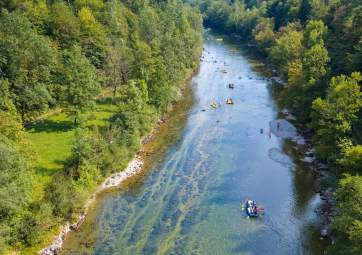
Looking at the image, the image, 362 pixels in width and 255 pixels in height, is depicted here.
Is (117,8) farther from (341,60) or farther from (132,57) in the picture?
(341,60)

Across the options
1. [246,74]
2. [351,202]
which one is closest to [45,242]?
[351,202]

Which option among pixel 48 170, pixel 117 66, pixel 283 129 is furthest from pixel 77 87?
pixel 283 129

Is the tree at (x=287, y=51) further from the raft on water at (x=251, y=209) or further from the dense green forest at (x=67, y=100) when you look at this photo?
the raft on water at (x=251, y=209)

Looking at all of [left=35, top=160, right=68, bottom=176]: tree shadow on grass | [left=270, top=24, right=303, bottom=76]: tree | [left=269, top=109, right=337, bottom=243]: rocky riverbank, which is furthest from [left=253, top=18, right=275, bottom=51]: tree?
[left=35, top=160, right=68, bottom=176]: tree shadow on grass

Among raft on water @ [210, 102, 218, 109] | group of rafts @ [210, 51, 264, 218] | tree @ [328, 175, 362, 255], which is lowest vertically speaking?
group of rafts @ [210, 51, 264, 218]

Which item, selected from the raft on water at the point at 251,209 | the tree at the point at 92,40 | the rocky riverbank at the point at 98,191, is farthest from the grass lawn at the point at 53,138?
the raft on water at the point at 251,209

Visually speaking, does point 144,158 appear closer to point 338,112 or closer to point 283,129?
point 283,129

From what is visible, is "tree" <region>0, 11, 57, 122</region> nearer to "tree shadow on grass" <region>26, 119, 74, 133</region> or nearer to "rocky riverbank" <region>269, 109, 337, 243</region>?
"tree shadow on grass" <region>26, 119, 74, 133</region>

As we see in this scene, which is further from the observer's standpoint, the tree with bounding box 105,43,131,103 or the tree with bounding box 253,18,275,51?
the tree with bounding box 253,18,275,51
